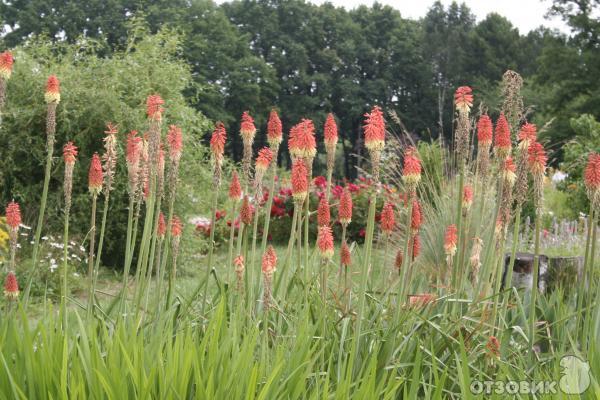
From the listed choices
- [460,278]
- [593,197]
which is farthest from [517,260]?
[593,197]

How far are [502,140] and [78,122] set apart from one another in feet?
22.3

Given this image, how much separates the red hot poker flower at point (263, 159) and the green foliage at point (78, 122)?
5628 millimetres

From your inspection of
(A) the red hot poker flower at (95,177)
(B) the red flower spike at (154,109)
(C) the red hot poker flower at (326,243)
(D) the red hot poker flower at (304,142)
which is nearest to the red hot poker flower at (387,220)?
(C) the red hot poker flower at (326,243)

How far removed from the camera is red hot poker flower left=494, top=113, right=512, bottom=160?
262 centimetres

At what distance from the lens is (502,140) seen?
2.64m

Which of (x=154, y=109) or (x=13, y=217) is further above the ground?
(x=154, y=109)

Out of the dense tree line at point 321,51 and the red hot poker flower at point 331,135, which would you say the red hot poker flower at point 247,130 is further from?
the dense tree line at point 321,51

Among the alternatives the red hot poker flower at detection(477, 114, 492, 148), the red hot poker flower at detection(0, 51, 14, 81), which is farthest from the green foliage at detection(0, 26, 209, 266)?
the red hot poker flower at detection(477, 114, 492, 148)

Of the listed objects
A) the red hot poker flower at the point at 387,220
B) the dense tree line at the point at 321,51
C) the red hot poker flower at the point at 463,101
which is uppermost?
the dense tree line at the point at 321,51

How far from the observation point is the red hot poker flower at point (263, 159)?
8.98 ft

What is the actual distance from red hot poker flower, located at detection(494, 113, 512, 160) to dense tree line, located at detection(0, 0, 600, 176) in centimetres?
3294

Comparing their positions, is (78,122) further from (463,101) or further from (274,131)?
(463,101)

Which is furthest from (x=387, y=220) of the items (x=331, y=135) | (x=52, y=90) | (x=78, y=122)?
(x=78, y=122)

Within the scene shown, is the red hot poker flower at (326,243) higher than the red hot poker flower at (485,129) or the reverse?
the reverse
